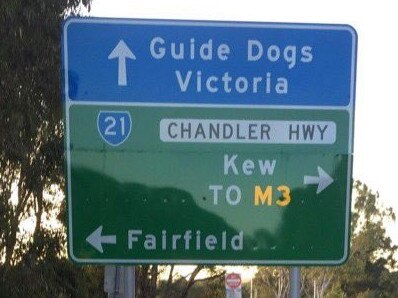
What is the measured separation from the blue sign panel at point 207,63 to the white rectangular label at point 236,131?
4.2 inches

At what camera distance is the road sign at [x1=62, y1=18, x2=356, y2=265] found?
5.04m

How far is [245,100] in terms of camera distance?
5.05m

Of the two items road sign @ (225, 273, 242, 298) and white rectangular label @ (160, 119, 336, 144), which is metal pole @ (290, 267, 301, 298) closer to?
white rectangular label @ (160, 119, 336, 144)

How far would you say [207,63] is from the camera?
505 cm

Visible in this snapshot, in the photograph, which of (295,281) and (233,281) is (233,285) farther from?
(295,281)

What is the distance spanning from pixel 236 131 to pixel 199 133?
200 millimetres

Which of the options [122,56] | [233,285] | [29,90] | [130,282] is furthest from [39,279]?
[122,56]

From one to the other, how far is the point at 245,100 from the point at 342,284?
54327 millimetres

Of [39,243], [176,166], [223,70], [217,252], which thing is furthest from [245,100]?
[39,243]

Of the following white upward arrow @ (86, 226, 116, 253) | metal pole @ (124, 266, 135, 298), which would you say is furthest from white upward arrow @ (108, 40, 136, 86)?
metal pole @ (124, 266, 135, 298)

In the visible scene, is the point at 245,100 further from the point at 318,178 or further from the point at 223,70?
the point at 318,178

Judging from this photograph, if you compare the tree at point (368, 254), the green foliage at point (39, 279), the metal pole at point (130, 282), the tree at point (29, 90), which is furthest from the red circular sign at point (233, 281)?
the tree at point (368, 254)

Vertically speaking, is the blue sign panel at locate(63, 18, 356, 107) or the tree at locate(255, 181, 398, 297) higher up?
the blue sign panel at locate(63, 18, 356, 107)

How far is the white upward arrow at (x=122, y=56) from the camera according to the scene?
5.04 meters
